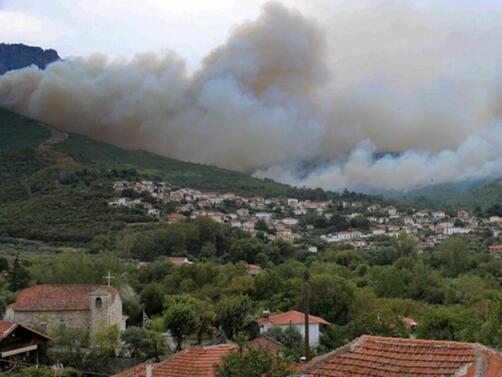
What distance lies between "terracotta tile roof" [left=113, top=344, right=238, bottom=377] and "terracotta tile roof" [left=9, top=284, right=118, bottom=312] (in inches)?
603

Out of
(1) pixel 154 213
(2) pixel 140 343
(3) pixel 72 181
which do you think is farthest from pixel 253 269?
(3) pixel 72 181

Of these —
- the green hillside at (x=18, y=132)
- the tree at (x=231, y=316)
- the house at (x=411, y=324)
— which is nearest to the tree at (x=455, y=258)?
the house at (x=411, y=324)

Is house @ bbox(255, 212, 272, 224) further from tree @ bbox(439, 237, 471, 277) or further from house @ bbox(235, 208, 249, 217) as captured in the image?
tree @ bbox(439, 237, 471, 277)

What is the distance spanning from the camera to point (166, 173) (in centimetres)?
12069

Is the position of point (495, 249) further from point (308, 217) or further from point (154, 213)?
point (154, 213)

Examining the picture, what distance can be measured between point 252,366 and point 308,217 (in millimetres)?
97774

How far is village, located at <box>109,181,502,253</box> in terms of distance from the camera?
306ft

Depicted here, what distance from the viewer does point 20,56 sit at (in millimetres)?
164250

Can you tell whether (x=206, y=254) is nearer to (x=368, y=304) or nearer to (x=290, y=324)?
(x=368, y=304)

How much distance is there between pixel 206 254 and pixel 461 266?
23.0m

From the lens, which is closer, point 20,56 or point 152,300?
point 152,300

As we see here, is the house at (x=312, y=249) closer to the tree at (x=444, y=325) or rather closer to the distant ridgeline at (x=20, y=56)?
the tree at (x=444, y=325)

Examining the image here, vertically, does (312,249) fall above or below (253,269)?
above

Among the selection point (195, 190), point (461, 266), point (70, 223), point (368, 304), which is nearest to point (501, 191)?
point (195, 190)
